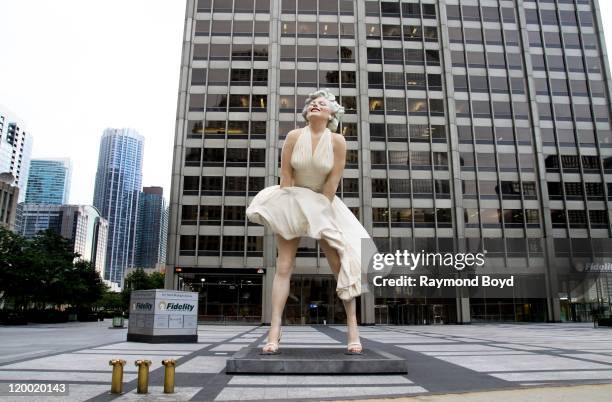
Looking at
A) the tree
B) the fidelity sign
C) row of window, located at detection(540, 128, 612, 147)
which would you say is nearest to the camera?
the fidelity sign

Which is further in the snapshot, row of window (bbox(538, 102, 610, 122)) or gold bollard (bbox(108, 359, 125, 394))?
row of window (bbox(538, 102, 610, 122))

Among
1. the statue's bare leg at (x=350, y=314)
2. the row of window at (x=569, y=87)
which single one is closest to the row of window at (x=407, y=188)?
the row of window at (x=569, y=87)

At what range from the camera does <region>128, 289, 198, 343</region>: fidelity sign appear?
1817 cm

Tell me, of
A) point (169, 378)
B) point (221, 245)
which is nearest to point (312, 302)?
point (221, 245)

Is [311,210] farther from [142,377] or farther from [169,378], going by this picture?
[142,377]

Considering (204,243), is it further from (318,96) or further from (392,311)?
(318,96)

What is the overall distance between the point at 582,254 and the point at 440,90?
73.1 ft

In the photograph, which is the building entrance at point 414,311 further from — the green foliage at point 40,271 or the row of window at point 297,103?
the green foliage at point 40,271

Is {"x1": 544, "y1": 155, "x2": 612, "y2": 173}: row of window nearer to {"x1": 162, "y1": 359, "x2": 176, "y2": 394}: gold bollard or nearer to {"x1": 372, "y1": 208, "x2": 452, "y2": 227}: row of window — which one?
{"x1": 372, "y1": 208, "x2": 452, "y2": 227}: row of window

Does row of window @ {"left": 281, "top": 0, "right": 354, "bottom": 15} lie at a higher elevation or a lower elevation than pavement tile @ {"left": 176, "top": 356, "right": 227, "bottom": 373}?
higher

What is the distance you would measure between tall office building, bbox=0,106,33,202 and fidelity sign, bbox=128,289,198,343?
16330 centimetres

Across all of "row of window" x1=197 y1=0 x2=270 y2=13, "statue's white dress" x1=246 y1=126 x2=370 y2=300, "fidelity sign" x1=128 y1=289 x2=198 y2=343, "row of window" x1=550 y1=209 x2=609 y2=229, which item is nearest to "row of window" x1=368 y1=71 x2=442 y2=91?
"row of window" x1=197 y1=0 x2=270 y2=13

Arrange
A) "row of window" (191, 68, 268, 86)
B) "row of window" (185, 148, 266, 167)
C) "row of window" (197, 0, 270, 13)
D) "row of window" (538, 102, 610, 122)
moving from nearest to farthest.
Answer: "row of window" (185, 148, 266, 167)
"row of window" (191, 68, 268, 86)
"row of window" (197, 0, 270, 13)
"row of window" (538, 102, 610, 122)

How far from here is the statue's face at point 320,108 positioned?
35.2 ft
